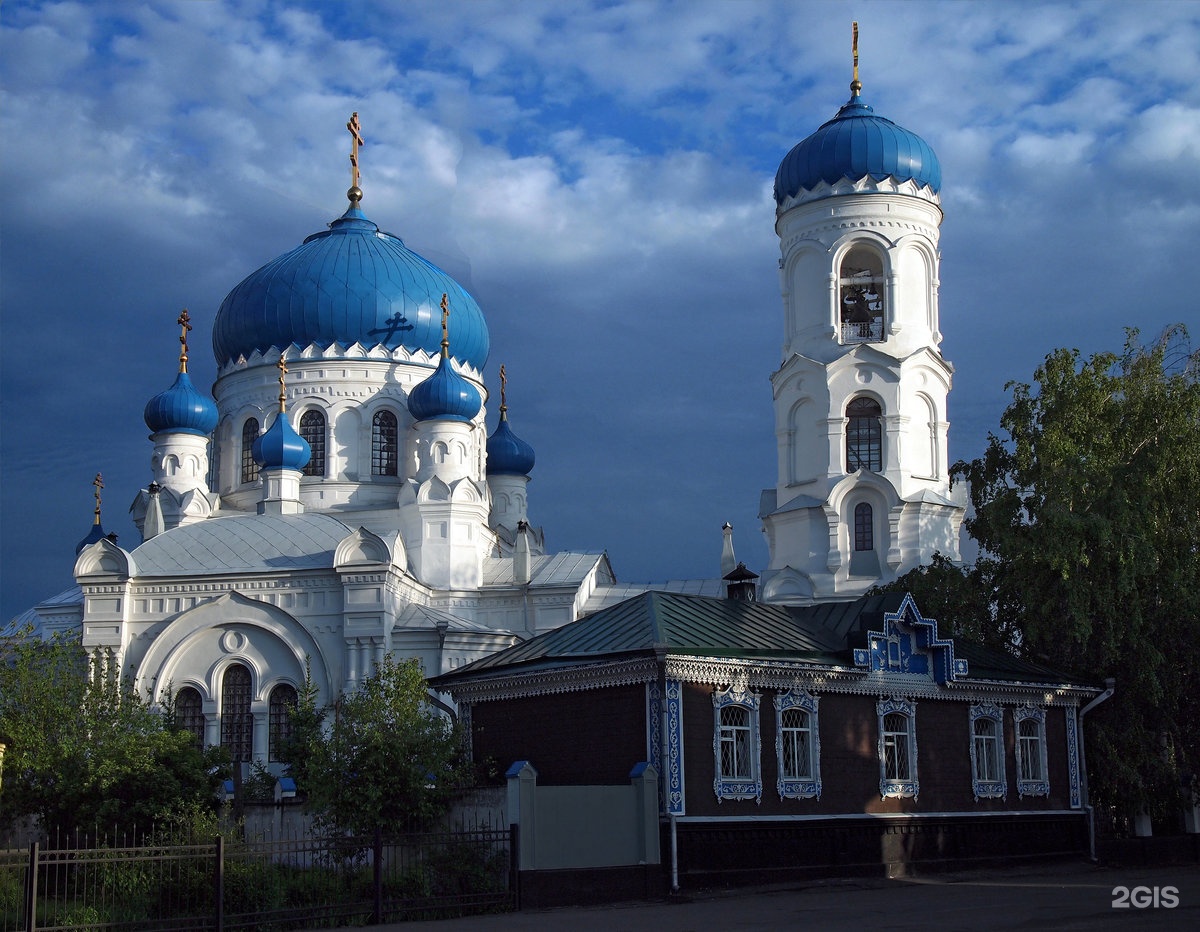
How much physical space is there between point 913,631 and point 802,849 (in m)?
3.33

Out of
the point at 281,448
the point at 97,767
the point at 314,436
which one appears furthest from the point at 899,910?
the point at 314,436

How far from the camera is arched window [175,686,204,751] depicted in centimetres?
2561

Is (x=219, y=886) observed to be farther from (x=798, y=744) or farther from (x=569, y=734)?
(x=798, y=744)

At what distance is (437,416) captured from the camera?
30.4 m

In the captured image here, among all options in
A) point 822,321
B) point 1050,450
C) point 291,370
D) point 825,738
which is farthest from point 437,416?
point 825,738

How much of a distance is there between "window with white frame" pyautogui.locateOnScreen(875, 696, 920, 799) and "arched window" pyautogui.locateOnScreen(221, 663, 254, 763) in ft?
38.7

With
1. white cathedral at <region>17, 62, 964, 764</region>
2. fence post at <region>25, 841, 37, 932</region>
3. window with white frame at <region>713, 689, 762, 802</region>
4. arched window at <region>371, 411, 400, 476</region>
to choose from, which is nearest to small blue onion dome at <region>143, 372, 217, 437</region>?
white cathedral at <region>17, 62, 964, 764</region>

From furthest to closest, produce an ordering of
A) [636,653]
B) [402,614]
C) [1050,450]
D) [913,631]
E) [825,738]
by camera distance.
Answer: [402,614]
[1050,450]
[913,631]
[825,738]
[636,653]

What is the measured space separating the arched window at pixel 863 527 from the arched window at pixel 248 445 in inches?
505

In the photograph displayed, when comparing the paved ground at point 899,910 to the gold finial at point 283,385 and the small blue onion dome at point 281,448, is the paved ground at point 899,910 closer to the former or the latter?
the small blue onion dome at point 281,448

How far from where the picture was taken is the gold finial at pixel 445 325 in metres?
31.1

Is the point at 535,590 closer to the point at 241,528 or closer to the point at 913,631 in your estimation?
the point at 241,528

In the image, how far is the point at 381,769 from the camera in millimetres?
15352

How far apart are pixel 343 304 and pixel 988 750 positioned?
1780 cm
